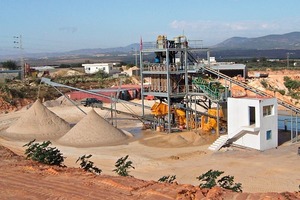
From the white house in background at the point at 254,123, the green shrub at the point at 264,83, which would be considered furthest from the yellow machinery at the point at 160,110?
the green shrub at the point at 264,83

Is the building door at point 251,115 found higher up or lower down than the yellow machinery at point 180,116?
higher up

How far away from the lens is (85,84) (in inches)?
3125

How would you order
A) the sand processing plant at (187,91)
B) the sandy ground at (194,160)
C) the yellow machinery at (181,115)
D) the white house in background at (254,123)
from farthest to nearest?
1. the yellow machinery at (181,115)
2. the sand processing plant at (187,91)
3. the white house in background at (254,123)
4. the sandy ground at (194,160)

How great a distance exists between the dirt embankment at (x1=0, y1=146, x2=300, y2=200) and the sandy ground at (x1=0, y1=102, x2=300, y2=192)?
8527mm

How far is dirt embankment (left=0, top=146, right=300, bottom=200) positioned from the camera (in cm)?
1273

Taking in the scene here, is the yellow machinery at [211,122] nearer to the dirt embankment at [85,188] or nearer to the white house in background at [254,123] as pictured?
the white house in background at [254,123]

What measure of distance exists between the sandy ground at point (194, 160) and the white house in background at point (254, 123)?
737 millimetres

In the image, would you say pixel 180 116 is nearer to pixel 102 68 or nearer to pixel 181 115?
pixel 181 115

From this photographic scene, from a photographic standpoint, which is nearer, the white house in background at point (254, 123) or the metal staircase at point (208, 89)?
the white house in background at point (254, 123)

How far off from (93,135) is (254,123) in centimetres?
1242

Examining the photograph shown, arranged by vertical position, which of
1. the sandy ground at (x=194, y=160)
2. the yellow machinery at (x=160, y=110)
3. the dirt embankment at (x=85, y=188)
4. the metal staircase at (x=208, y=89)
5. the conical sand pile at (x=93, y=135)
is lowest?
the sandy ground at (x=194, y=160)

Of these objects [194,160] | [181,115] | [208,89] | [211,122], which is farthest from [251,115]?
[181,115]

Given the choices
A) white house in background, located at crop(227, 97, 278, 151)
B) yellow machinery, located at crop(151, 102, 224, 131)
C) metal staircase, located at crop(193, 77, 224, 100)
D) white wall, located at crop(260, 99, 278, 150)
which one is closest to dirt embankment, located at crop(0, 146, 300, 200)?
white house in background, located at crop(227, 97, 278, 151)

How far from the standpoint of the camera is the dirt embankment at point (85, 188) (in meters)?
12.7
